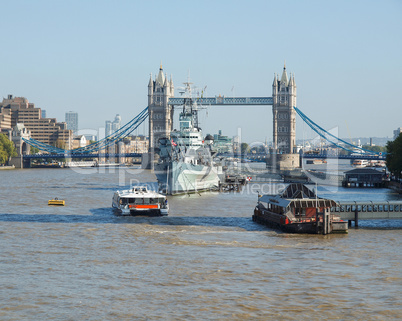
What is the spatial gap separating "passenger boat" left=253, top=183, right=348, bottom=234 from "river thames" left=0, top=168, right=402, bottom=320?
32.3 inches

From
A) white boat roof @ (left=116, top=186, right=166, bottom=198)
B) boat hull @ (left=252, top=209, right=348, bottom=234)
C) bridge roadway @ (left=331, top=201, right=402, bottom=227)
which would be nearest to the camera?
boat hull @ (left=252, top=209, right=348, bottom=234)

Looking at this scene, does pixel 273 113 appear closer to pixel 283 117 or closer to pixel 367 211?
Result: pixel 283 117

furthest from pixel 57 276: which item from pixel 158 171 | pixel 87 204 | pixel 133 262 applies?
pixel 158 171

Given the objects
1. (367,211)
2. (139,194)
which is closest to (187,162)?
(139,194)

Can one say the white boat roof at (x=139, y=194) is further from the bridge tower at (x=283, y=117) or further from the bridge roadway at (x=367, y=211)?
the bridge tower at (x=283, y=117)

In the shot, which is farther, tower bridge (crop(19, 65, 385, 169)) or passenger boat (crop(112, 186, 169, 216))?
tower bridge (crop(19, 65, 385, 169))

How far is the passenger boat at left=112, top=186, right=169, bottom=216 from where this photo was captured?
1804 inches

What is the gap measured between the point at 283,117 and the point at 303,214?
142542 mm

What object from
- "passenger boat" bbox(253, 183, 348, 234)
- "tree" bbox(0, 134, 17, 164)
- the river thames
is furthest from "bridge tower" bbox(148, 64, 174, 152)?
"passenger boat" bbox(253, 183, 348, 234)

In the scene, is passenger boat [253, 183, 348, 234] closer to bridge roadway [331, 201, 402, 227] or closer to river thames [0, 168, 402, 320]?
river thames [0, 168, 402, 320]

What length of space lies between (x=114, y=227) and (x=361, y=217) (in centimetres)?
1601

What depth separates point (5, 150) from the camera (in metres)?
156

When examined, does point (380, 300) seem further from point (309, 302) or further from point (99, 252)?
point (99, 252)

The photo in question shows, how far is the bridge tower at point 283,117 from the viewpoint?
178 meters
